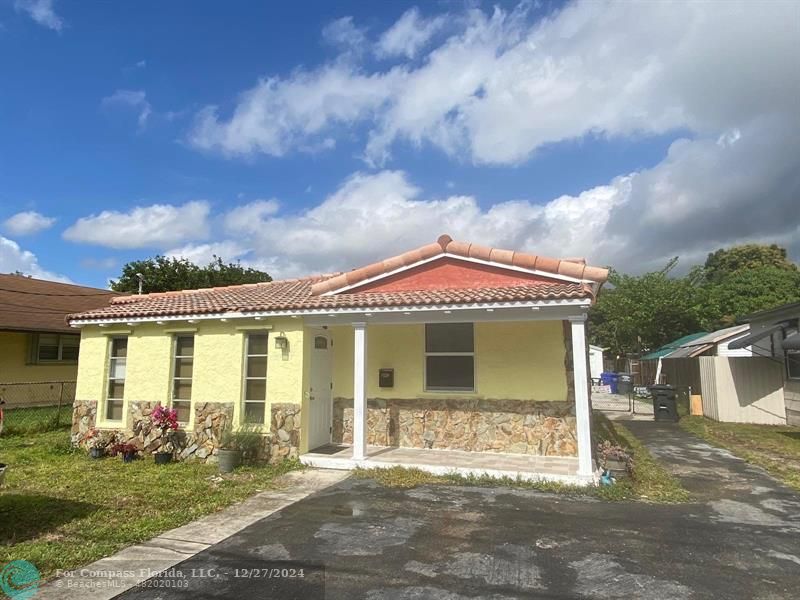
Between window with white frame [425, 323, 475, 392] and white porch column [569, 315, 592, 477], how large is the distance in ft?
7.99

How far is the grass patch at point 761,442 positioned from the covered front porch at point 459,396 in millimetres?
3751

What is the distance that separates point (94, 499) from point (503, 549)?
233 inches

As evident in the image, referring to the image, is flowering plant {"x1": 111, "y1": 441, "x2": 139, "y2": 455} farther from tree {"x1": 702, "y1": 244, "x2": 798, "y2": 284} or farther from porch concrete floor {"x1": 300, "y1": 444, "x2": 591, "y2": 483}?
tree {"x1": 702, "y1": 244, "x2": 798, "y2": 284}

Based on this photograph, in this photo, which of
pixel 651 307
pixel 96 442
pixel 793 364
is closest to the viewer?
pixel 96 442

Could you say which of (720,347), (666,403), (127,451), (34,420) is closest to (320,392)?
(127,451)

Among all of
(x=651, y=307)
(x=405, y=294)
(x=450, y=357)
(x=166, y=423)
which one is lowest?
(x=166, y=423)

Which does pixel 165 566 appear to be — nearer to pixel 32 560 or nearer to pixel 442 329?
pixel 32 560

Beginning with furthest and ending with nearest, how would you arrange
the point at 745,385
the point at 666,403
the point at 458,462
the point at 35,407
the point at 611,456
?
the point at 35,407 → the point at 666,403 → the point at 745,385 → the point at 458,462 → the point at 611,456

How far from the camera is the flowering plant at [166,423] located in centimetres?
922

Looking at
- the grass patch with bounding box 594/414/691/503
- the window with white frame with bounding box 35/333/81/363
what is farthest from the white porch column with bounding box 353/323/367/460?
the window with white frame with bounding box 35/333/81/363

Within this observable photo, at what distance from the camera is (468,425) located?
9.47 m

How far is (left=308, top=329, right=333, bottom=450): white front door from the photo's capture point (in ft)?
31.1

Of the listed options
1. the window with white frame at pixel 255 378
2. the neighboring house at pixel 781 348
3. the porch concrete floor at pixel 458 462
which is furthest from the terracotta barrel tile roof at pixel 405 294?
the neighboring house at pixel 781 348

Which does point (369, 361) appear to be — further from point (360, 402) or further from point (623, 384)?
point (623, 384)
